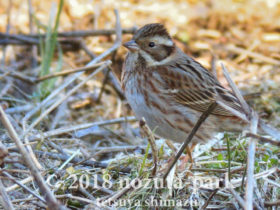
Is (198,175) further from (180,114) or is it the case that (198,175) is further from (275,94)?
(275,94)

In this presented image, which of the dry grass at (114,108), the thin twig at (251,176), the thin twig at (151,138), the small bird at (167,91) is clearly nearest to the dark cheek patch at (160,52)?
the small bird at (167,91)

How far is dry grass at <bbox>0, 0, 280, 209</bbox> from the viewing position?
10.8 feet

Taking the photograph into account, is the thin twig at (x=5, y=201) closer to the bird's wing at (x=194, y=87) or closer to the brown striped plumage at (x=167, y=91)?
the brown striped plumage at (x=167, y=91)

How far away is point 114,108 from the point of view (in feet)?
18.1

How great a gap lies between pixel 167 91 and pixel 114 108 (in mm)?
1585

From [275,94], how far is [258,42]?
137 cm

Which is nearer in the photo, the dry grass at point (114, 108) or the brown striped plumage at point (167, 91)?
the dry grass at point (114, 108)

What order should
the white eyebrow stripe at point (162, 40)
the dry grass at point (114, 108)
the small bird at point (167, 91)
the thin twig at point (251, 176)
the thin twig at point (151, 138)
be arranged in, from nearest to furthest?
the thin twig at point (251, 176) < the thin twig at point (151, 138) < the dry grass at point (114, 108) < the small bird at point (167, 91) < the white eyebrow stripe at point (162, 40)

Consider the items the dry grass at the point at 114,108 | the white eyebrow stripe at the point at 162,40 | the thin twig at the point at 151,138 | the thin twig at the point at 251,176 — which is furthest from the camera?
the white eyebrow stripe at the point at 162,40

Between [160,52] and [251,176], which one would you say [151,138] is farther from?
[160,52]

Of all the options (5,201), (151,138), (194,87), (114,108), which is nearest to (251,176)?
(151,138)

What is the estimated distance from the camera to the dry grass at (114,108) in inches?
130

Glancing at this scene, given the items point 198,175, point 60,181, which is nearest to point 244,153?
point 198,175

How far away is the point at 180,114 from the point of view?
400 cm
